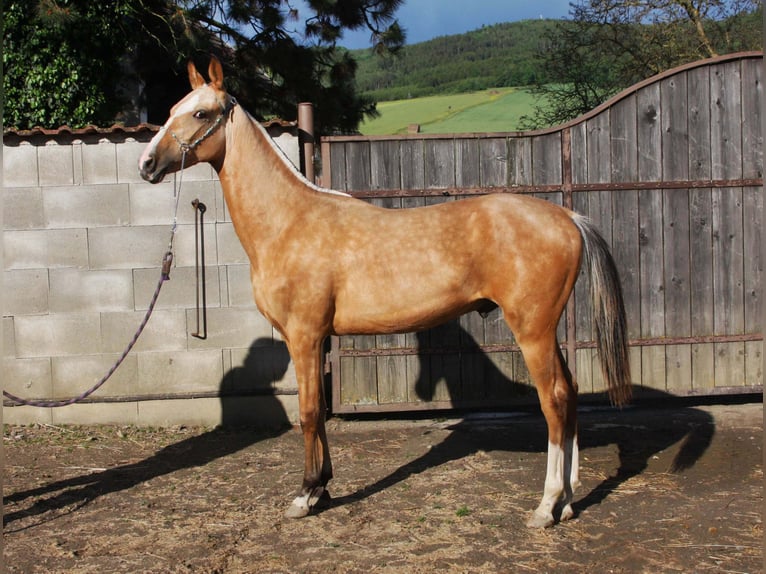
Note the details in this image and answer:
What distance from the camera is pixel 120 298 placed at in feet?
18.6

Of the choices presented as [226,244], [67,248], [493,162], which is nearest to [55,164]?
[67,248]

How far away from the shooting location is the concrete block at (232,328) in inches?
225

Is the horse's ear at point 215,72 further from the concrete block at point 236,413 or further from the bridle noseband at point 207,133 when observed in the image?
the concrete block at point 236,413

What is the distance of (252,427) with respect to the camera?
5738 mm

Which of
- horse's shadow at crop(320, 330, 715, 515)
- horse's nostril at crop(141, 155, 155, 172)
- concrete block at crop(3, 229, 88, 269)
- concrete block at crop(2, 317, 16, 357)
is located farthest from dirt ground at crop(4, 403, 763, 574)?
horse's nostril at crop(141, 155, 155, 172)

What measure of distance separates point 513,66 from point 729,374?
3505 cm

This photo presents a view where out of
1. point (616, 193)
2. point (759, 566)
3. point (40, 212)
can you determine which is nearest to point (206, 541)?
point (759, 566)

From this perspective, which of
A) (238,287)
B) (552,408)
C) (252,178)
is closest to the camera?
(552,408)

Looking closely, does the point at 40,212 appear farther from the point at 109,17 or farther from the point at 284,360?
the point at 109,17

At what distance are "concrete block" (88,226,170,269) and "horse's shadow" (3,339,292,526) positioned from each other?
109 centimetres

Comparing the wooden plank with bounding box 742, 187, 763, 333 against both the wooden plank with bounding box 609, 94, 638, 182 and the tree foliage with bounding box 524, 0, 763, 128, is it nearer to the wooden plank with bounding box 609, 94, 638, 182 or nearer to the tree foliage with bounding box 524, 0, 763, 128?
the wooden plank with bounding box 609, 94, 638, 182

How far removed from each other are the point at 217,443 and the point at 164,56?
7.99 metres

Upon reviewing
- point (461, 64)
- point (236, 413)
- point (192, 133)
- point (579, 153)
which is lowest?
point (236, 413)

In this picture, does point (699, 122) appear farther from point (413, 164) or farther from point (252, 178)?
point (252, 178)
